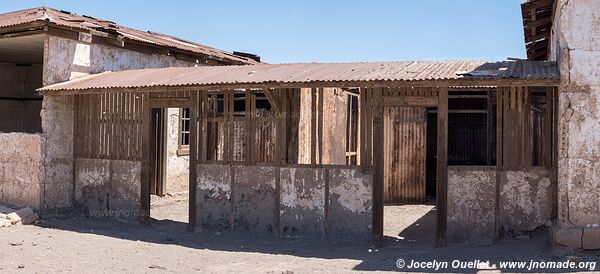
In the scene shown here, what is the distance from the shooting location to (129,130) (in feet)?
37.3

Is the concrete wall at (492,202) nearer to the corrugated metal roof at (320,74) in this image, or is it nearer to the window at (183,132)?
the corrugated metal roof at (320,74)

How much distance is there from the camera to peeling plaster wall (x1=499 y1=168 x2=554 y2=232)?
847cm

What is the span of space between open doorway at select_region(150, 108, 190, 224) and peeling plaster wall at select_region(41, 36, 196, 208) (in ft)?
6.84

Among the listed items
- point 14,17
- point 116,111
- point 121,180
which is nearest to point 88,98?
point 116,111

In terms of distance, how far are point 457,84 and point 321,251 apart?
122 inches

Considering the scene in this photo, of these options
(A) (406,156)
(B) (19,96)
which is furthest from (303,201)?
(B) (19,96)

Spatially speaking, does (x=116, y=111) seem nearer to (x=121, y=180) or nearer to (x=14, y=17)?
(x=121, y=180)

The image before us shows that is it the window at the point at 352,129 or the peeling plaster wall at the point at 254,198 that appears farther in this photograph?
the window at the point at 352,129

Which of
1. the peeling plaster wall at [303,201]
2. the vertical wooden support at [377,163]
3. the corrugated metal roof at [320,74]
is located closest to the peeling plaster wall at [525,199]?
the corrugated metal roof at [320,74]

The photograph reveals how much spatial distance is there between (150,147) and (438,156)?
533cm

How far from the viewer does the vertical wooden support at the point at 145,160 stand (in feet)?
36.0

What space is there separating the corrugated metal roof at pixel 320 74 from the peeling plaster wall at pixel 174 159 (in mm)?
2874

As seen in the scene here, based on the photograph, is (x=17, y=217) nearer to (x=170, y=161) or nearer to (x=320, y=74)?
(x=170, y=161)

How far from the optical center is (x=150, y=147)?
434 inches
